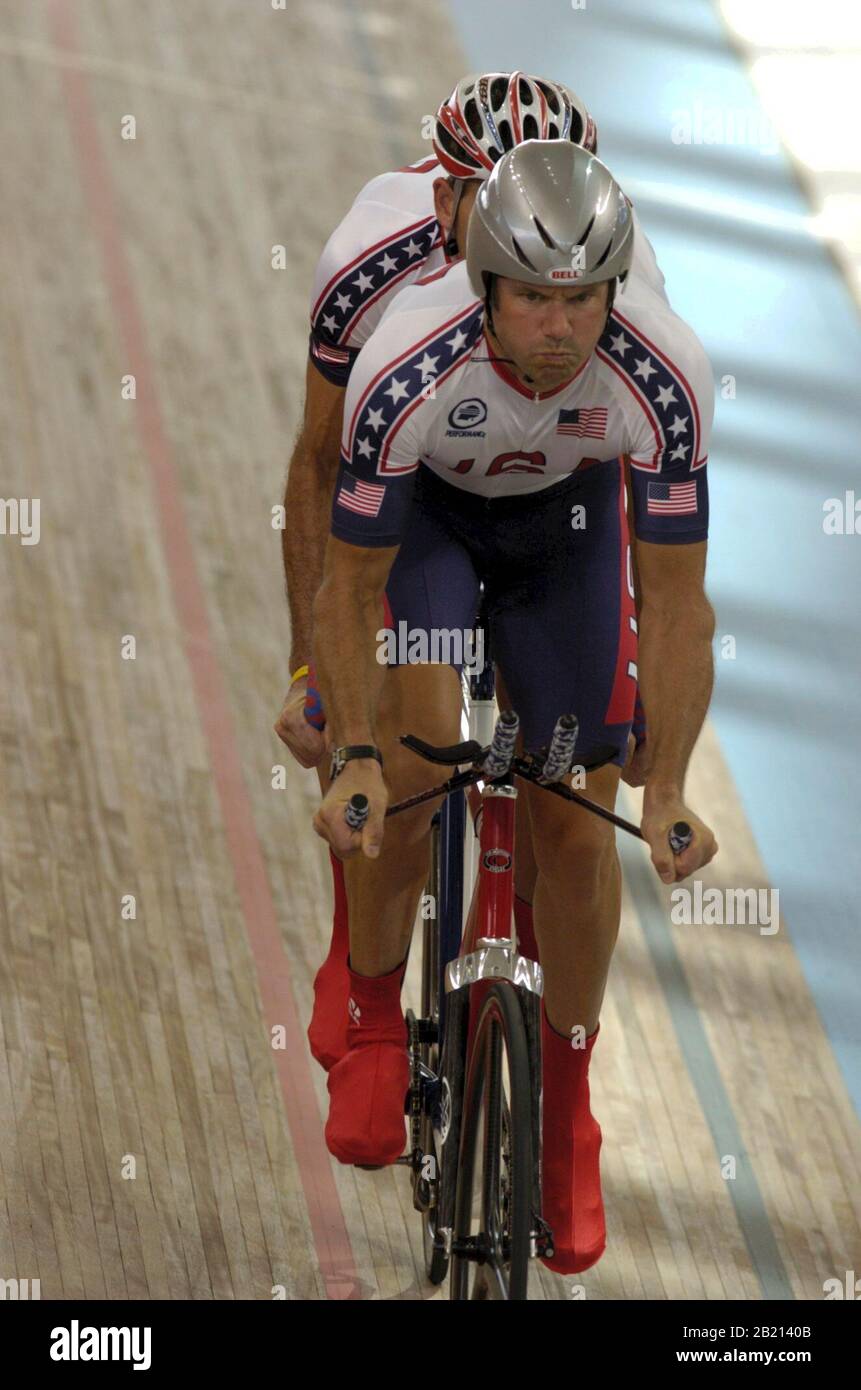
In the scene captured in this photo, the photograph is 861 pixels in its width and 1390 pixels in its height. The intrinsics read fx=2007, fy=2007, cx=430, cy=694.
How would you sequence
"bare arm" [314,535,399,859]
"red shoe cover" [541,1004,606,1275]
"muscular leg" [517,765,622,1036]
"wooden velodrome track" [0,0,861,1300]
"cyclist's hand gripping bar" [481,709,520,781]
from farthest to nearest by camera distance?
"wooden velodrome track" [0,0,861,1300] < "red shoe cover" [541,1004,606,1275] < "muscular leg" [517,765,622,1036] < "bare arm" [314,535,399,859] < "cyclist's hand gripping bar" [481,709,520,781]

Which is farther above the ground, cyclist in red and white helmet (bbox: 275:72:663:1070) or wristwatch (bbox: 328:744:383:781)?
cyclist in red and white helmet (bbox: 275:72:663:1070)

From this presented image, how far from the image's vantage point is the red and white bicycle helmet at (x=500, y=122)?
2709mm

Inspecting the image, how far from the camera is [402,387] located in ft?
8.05

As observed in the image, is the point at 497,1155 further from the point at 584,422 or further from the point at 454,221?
the point at 454,221

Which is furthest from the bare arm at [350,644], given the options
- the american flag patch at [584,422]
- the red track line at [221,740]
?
the red track line at [221,740]

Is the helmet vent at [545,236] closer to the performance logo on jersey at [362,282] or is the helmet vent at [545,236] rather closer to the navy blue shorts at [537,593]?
the navy blue shorts at [537,593]

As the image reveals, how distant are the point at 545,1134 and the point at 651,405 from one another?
1.08 m

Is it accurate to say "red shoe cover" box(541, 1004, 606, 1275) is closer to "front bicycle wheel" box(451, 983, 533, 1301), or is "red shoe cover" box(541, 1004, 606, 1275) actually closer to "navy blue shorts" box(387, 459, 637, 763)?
"front bicycle wheel" box(451, 983, 533, 1301)

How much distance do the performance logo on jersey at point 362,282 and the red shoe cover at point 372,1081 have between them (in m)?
0.95

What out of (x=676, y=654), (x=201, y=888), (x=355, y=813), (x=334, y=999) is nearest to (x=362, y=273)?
(x=676, y=654)

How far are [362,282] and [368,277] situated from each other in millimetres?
12

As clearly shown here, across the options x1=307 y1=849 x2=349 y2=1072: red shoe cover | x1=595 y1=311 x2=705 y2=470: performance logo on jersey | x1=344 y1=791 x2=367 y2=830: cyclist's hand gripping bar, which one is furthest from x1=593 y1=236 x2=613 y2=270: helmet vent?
x1=307 y1=849 x2=349 y2=1072: red shoe cover

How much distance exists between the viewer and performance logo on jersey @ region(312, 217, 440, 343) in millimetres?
2920

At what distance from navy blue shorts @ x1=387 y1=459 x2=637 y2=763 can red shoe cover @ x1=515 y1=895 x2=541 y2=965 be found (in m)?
0.43
